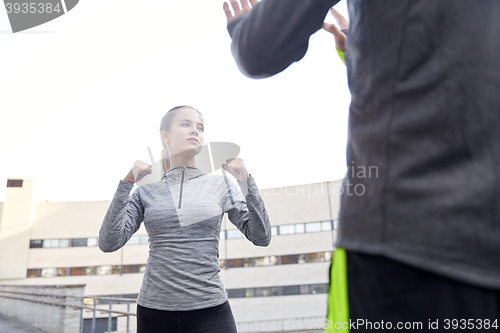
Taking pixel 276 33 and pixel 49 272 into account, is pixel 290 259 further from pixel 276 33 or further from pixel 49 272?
pixel 276 33

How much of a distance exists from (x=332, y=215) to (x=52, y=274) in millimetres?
22498

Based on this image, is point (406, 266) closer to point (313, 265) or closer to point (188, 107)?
point (188, 107)

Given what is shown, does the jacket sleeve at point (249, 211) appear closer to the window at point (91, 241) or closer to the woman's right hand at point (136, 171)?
the woman's right hand at point (136, 171)

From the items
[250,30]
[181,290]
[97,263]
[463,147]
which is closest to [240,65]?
[250,30]

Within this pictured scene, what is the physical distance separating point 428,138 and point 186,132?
7.11 ft

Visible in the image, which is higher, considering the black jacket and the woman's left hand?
the woman's left hand

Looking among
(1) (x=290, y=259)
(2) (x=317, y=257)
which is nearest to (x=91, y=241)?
(1) (x=290, y=259)

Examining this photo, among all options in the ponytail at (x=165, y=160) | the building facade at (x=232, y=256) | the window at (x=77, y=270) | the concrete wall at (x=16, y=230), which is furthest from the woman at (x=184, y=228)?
the concrete wall at (x=16, y=230)

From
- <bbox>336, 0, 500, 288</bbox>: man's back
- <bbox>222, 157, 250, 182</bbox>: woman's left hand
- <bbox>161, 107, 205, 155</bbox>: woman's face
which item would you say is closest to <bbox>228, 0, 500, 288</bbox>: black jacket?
<bbox>336, 0, 500, 288</bbox>: man's back

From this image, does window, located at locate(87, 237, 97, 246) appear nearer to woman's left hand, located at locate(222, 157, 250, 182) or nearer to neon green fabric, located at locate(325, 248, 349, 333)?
woman's left hand, located at locate(222, 157, 250, 182)

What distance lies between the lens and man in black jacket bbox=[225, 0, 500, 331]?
0.52 m

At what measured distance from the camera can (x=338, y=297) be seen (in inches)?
25.3

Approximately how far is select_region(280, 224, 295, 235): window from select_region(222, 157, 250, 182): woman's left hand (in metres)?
30.2

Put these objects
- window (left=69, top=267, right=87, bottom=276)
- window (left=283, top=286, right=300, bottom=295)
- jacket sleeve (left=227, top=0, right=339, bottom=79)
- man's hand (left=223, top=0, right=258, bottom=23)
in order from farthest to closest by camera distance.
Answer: window (left=69, top=267, right=87, bottom=276)
window (left=283, top=286, right=300, bottom=295)
man's hand (left=223, top=0, right=258, bottom=23)
jacket sleeve (left=227, top=0, right=339, bottom=79)
